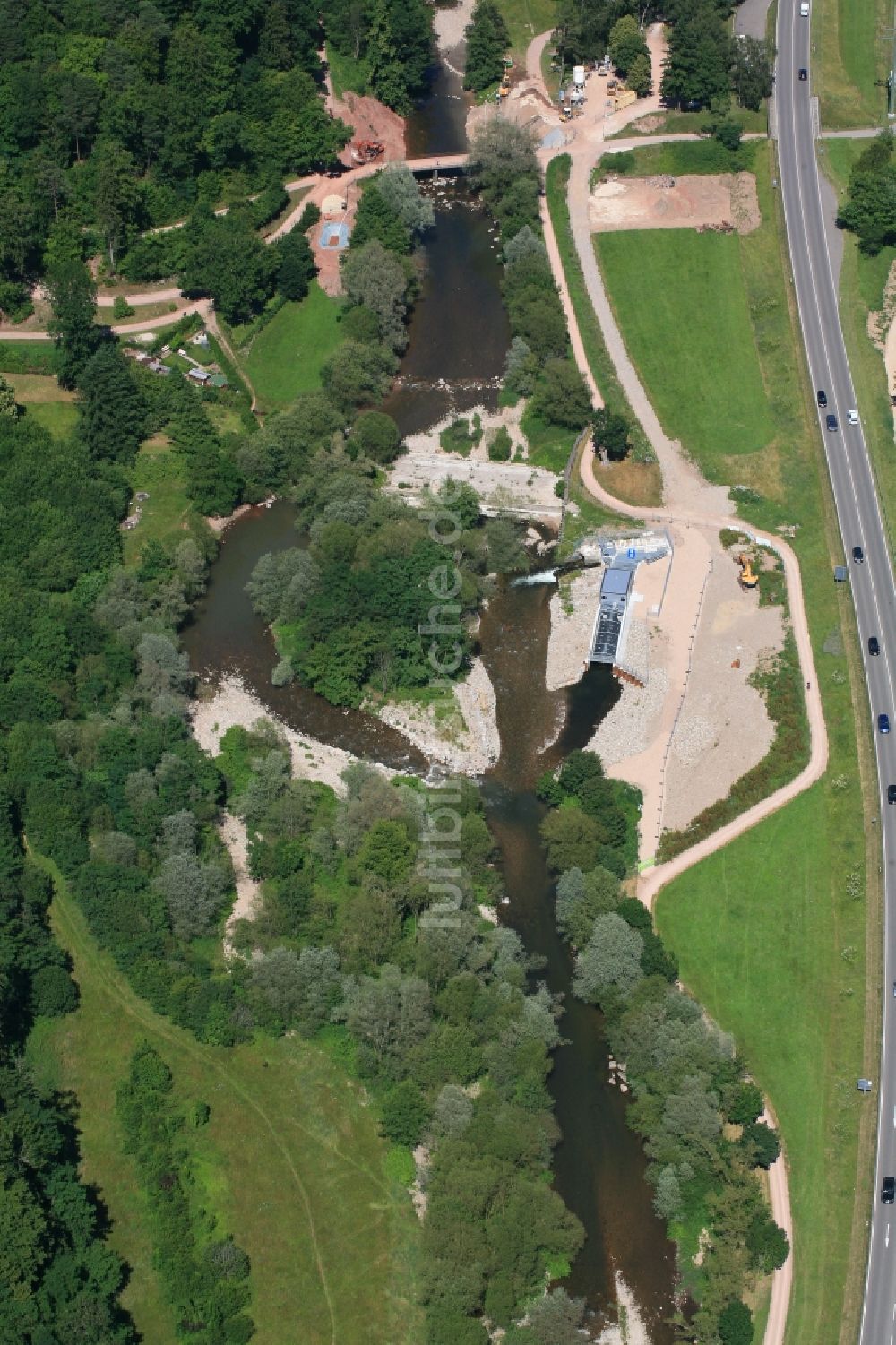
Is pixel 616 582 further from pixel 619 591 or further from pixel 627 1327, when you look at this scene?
pixel 627 1327

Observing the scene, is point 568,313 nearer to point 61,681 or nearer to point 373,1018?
point 61,681

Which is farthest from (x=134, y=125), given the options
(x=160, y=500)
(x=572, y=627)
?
(x=572, y=627)

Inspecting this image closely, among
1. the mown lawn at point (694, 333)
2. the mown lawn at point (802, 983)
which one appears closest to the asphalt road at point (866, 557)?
the mown lawn at point (802, 983)

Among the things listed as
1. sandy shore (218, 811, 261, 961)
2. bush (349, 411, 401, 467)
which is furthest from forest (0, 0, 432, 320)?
sandy shore (218, 811, 261, 961)

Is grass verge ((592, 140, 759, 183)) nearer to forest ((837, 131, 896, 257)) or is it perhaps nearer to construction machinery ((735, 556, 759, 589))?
forest ((837, 131, 896, 257))

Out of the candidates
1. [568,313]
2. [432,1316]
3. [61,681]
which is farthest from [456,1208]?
[568,313]
